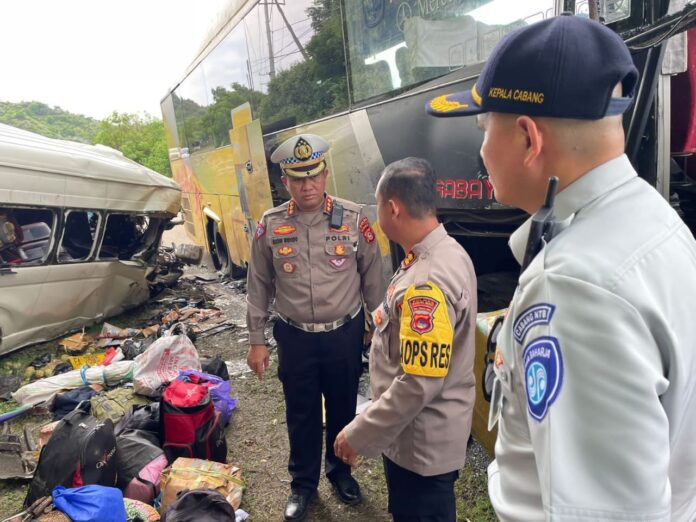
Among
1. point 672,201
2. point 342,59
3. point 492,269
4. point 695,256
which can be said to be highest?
point 342,59

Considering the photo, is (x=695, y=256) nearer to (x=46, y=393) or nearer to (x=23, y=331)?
(x=46, y=393)

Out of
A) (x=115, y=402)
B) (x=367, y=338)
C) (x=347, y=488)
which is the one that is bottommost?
(x=347, y=488)

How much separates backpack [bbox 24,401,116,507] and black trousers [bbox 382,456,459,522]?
5.80 feet

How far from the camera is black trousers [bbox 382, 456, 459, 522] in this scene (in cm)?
168

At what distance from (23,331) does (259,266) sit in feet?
13.0

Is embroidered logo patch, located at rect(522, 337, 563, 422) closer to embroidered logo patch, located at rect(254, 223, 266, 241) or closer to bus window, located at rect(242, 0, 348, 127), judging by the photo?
embroidered logo patch, located at rect(254, 223, 266, 241)

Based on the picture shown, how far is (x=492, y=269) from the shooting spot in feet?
11.4

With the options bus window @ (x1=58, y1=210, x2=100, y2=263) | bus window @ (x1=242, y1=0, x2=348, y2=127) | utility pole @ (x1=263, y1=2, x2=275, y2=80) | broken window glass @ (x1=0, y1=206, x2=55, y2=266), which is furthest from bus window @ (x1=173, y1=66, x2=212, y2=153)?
utility pole @ (x1=263, y1=2, x2=275, y2=80)

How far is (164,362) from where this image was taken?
3982 millimetres

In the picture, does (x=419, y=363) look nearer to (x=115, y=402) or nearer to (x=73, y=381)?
(x=115, y=402)

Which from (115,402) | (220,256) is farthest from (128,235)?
(115,402)

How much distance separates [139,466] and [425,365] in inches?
83.7

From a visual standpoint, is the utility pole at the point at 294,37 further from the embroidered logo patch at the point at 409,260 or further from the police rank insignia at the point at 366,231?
the embroidered logo patch at the point at 409,260

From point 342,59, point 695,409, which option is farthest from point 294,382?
point 342,59
